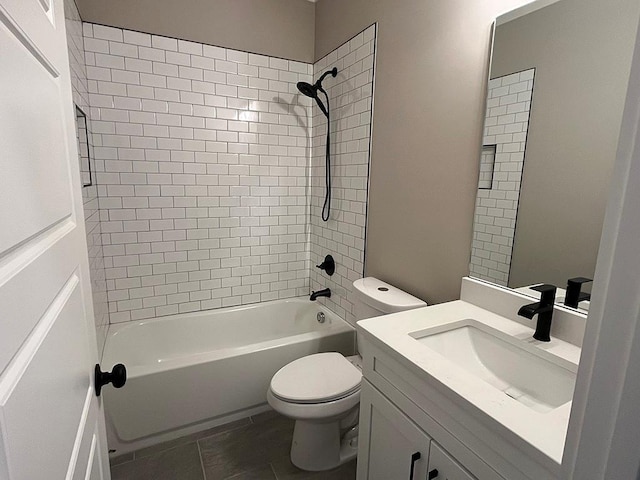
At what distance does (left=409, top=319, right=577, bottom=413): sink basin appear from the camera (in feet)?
3.34

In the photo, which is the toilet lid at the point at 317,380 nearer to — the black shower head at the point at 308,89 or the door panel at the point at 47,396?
the door panel at the point at 47,396

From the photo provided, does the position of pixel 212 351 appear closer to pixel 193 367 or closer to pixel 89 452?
pixel 193 367

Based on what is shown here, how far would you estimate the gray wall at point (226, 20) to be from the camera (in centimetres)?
202

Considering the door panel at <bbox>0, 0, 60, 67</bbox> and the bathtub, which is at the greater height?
the door panel at <bbox>0, 0, 60, 67</bbox>

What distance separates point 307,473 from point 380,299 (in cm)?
94

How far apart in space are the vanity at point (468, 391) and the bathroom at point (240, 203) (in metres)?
0.02

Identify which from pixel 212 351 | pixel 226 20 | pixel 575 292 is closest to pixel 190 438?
pixel 212 351

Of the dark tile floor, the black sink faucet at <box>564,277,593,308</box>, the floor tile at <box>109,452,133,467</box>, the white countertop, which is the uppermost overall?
the black sink faucet at <box>564,277,593,308</box>

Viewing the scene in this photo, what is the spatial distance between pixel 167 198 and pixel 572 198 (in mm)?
2211

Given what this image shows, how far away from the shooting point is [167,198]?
2312mm

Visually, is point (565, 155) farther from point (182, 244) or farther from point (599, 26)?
point (182, 244)

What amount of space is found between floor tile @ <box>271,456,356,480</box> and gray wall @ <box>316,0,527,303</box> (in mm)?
952

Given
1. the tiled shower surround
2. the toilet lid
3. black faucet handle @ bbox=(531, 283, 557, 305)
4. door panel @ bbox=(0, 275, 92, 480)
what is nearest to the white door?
door panel @ bbox=(0, 275, 92, 480)

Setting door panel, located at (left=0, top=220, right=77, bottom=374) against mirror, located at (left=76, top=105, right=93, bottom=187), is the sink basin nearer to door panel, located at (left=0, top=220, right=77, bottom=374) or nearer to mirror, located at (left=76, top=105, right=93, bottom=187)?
door panel, located at (left=0, top=220, right=77, bottom=374)
